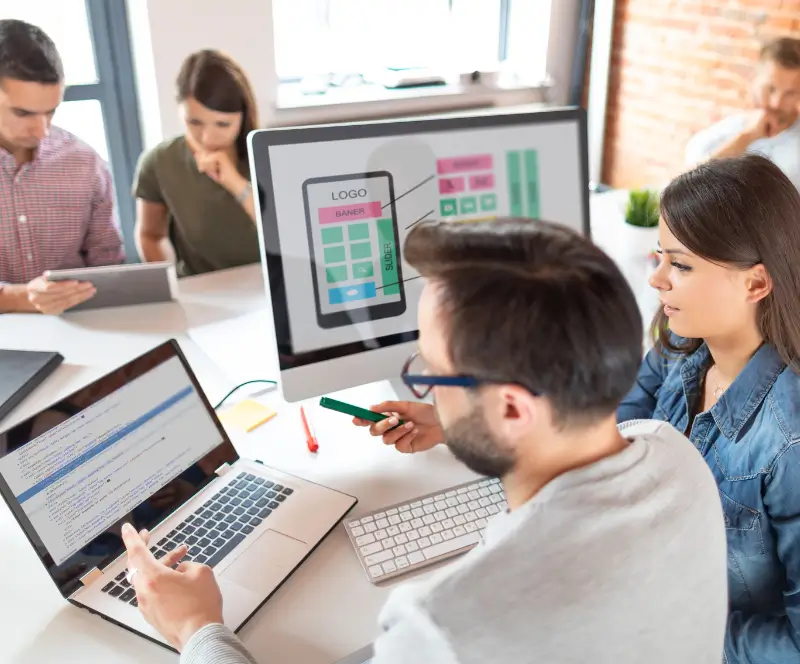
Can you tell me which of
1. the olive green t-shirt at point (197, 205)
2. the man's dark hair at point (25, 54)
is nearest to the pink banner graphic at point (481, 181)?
the olive green t-shirt at point (197, 205)

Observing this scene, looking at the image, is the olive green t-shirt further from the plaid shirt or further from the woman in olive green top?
the plaid shirt

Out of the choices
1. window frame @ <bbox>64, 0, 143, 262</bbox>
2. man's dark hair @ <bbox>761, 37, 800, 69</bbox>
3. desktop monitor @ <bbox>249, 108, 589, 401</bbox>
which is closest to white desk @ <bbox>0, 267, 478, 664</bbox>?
desktop monitor @ <bbox>249, 108, 589, 401</bbox>

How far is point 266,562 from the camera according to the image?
0.93m

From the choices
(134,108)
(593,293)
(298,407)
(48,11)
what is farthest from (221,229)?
(593,293)

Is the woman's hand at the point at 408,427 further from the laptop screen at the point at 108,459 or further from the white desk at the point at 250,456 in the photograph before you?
the laptop screen at the point at 108,459

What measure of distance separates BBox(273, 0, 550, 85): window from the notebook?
2.16 metres

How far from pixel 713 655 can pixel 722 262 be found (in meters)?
0.52

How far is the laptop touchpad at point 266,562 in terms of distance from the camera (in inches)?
35.5

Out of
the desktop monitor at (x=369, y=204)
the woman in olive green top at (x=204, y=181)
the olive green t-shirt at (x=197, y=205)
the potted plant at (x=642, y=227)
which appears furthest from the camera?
the olive green t-shirt at (x=197, y=205)

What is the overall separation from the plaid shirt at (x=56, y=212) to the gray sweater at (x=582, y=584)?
1.70 meters

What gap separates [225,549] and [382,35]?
3.11 m

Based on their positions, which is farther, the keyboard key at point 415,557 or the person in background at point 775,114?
the person in background at point 775,114

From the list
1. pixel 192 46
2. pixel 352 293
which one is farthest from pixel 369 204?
pixel 192 46

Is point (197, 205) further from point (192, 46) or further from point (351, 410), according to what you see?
point (351, 410)
